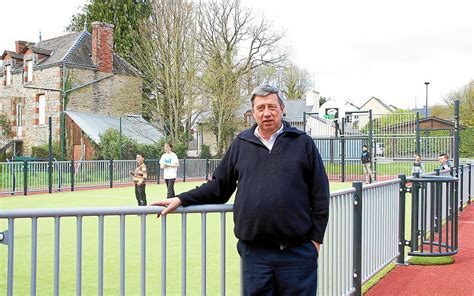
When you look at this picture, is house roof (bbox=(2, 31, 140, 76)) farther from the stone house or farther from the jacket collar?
the jacket collar

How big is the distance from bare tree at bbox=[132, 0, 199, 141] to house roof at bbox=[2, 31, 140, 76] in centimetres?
341

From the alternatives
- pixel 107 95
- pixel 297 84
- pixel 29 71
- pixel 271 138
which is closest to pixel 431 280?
pixel 271 138

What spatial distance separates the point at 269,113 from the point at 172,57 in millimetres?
36590

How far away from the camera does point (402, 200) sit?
780 centimetres

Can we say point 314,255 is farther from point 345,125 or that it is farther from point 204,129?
point 204,129

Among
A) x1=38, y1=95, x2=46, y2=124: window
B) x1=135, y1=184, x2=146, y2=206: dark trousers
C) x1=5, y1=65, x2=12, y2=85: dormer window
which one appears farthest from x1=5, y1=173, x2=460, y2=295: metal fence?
x1=5, y1=65, x2=12, y2=85: dormer window

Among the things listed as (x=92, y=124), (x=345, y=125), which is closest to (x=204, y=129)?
(x=92, y=124)

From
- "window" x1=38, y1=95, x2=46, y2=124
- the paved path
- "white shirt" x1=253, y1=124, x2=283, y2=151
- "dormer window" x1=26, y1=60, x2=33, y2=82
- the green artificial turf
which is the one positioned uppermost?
"dormer window" x1=26, y1=60, x2=33, y2=82

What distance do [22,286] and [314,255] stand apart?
13.6 ft

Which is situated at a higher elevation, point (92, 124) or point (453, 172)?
point (92, 124)

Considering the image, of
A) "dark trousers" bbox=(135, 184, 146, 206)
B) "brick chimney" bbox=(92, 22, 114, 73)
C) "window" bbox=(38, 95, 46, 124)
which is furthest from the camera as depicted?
"brick chimney" bbox=(92, 22, 114, 73)

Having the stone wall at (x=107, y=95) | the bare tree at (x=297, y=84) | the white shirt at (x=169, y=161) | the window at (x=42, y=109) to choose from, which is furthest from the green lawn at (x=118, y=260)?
the bare tree at (x=297, y=84)

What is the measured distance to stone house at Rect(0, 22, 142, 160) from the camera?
38438 mm

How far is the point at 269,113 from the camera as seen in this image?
11.3 ft
